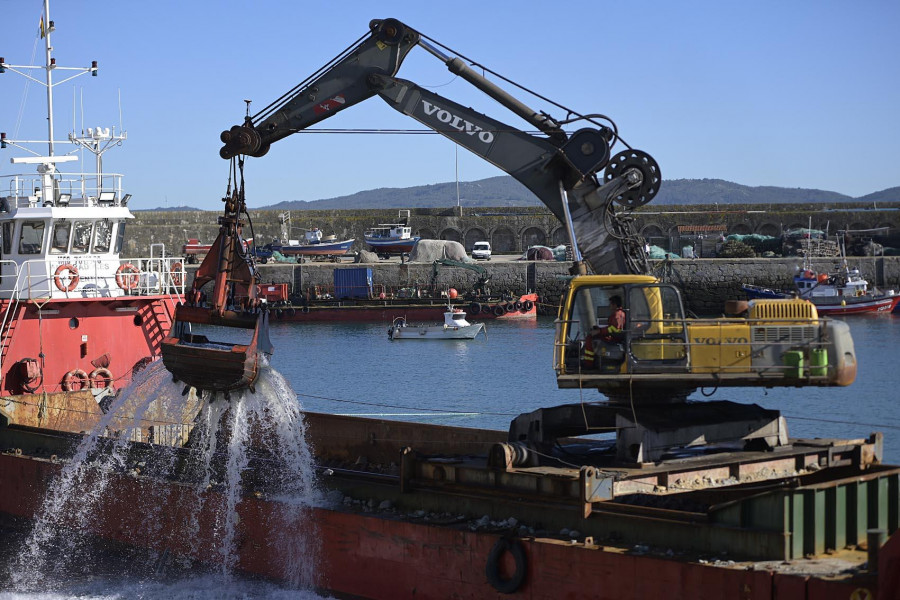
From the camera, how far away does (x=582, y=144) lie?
528 inches

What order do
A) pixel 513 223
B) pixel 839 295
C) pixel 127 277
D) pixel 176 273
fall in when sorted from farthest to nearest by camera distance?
pixel 513 223, pixel 839 295, pixel 127 277, pixel 176 273

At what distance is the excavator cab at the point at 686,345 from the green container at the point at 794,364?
0.01 metres

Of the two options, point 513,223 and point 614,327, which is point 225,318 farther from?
point 513,223

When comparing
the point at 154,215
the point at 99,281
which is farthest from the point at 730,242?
the point at 99,281

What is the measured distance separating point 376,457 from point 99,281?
685cm

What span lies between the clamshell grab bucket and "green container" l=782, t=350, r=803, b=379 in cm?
680

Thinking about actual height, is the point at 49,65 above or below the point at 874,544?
above

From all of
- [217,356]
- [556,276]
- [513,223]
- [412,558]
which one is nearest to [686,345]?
[412,558]

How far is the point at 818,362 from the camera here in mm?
11258

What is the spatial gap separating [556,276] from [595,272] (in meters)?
49.1

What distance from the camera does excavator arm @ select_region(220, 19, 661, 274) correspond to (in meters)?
13.4

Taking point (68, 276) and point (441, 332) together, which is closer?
point (68, 276)

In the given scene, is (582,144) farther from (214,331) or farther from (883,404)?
(214,331)

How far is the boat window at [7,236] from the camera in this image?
65.8ft
